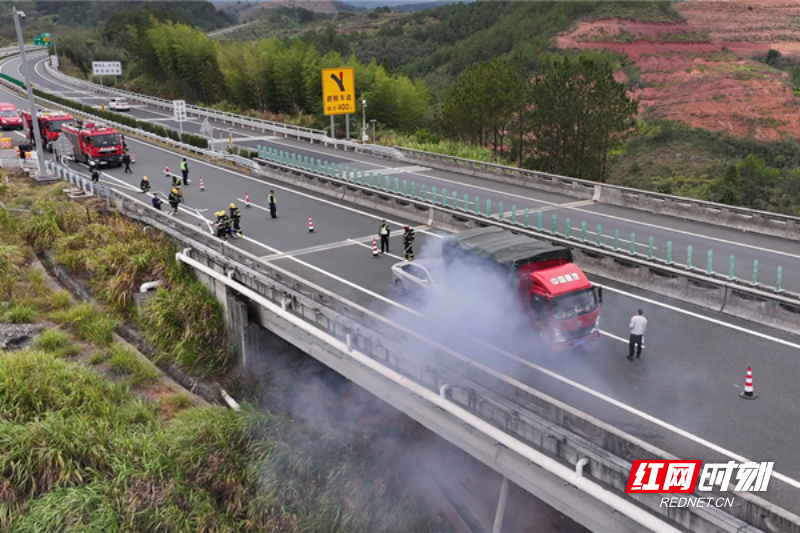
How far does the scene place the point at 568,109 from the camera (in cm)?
4719

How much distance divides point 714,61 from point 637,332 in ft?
395

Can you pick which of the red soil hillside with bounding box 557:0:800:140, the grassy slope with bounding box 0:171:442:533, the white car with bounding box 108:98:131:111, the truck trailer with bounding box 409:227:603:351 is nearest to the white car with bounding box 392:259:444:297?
the truck trailer with bounding box 409:227:603:351

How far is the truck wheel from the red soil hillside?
80761mm

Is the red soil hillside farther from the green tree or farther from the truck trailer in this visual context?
the truck trailer

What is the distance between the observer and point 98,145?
38000mm

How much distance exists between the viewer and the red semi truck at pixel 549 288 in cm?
1409

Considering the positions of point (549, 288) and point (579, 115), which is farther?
point (579, 115)

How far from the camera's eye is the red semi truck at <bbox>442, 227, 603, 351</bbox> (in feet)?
46.2

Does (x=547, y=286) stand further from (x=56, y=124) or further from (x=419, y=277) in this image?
(x=56, y=124)

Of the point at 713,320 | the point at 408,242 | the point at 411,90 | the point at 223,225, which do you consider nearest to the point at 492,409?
the point at 713,320

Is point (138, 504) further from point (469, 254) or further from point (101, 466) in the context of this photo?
point (469, 254)

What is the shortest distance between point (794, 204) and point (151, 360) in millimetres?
48427

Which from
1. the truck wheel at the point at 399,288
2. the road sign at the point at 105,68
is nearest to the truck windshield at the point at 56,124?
the truck wheel at the point at 399,288

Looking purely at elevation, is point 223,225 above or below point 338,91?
below
